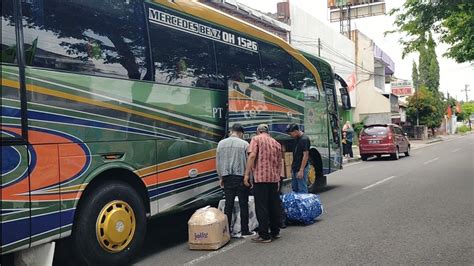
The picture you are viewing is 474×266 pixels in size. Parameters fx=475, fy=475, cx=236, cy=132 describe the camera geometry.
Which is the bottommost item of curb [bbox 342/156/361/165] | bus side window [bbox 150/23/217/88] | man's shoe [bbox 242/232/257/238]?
curb [bbox 342/156/361/165]

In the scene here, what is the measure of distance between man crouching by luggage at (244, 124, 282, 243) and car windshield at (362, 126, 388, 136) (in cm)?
1556

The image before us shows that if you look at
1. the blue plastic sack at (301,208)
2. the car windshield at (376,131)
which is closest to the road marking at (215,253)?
the blue plastic sack at (301,208)

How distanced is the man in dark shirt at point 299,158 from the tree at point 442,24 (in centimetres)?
760


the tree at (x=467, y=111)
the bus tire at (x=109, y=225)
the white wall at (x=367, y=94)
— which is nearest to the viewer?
the bus tire at (x=109, y=225)

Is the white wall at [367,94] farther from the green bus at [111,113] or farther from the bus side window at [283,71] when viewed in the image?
the green bus at [111,113]

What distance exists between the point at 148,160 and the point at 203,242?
1.32 m

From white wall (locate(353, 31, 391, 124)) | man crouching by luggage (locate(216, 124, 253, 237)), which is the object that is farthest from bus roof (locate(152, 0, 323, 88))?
white wall (locate(353, 31, 391, 124))

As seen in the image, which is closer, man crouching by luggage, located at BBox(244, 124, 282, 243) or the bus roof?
man crouching by luggage, located at BBox(244, 124, 282, 243)

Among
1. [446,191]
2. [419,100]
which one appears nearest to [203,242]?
[446,191]

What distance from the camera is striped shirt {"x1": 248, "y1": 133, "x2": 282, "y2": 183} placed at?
22.0 feet

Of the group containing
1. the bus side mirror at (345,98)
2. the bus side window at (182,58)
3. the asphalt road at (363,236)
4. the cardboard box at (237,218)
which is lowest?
the asphalt road at (363,236)

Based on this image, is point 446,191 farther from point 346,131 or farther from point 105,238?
point 346,131

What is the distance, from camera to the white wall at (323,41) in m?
26.9

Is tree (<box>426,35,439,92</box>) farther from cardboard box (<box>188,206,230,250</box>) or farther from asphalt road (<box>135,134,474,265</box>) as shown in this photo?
cardboard box (<box>188,206,230,250</box>)
